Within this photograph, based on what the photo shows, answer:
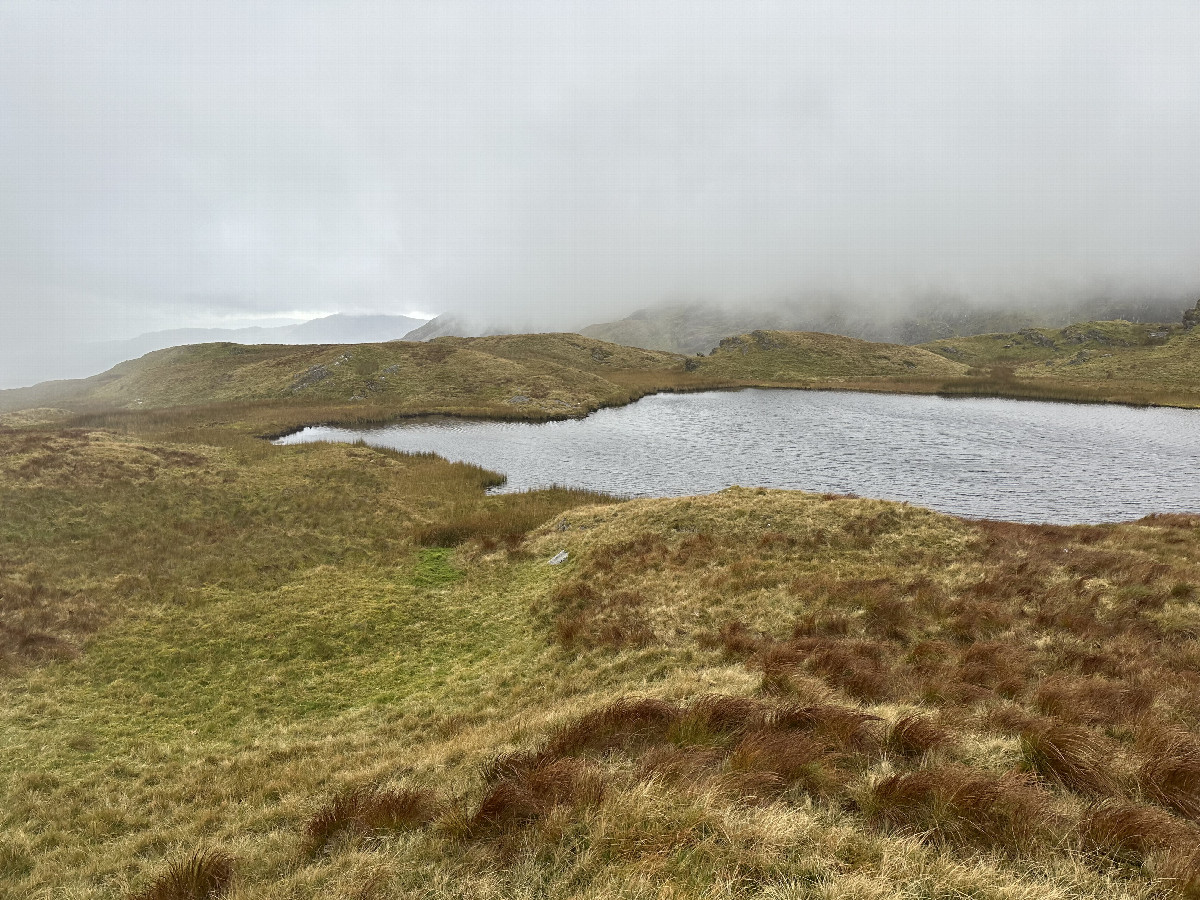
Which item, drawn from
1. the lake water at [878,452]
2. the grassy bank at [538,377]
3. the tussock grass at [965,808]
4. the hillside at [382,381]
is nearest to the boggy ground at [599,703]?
the tussock grass at [965,808]

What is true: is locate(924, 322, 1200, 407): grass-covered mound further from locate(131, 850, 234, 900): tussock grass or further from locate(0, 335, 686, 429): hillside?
locate(131, 850, 234, 900): tussock grass

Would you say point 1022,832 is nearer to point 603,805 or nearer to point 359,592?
point 603,805

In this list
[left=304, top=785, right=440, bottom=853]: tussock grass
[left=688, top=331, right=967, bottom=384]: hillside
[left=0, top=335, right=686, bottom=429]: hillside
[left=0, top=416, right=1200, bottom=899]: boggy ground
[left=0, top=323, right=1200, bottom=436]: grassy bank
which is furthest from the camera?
[left=688, top=331, right=967, bottom=384]: hillside

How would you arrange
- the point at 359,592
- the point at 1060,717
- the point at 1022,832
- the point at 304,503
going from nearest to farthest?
the point at 1022,832, the point at 1060,717, the point at 359,592, the point at 304,503

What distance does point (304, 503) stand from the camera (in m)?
29.3

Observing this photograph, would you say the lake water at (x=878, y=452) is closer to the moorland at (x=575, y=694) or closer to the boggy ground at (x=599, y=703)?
the moorland at (x=575, y=694)

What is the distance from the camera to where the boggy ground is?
17.2 feet

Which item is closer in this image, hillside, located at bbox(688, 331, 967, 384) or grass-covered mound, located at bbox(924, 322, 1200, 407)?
grass-covered mound, located at bbox(924, 322, 1200, 407)

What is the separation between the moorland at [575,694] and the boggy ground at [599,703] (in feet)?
0.20

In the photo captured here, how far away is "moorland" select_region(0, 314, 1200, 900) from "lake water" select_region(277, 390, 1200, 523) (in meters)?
8.15

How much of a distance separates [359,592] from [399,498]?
1329 cm

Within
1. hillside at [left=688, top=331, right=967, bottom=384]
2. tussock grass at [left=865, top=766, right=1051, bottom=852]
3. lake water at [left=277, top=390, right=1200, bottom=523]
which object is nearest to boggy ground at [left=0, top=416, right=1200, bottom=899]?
tussock grass at [left=865, top=766, right=1051, bottom=852]

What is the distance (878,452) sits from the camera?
44.9 metres

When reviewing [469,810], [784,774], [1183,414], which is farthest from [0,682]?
[1183,414]
